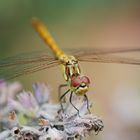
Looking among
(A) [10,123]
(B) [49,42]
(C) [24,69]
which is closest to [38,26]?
(B) [49,42]

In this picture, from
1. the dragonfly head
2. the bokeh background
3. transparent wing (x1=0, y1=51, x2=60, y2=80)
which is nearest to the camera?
the dragonfly head

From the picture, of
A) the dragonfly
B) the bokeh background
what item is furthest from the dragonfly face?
the bokeh background

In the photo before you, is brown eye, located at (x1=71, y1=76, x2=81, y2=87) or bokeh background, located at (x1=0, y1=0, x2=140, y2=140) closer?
brown eye, located at (x1=71, y1=76, x2=81, y2=87)

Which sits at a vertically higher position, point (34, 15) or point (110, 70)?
point (34, 15)

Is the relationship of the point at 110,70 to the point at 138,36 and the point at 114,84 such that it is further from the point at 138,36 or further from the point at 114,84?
the point at 138,36

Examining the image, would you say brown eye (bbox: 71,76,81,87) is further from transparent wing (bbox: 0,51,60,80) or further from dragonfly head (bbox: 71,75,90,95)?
transparent wing (bbox: 0,51,60,80)

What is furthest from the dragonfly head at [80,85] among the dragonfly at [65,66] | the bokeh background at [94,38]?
the bokeh background at [94,38]
